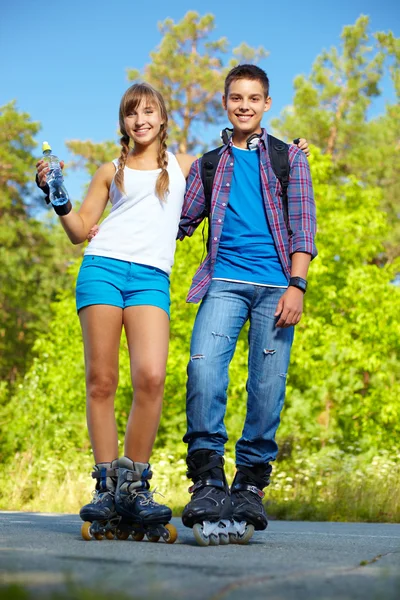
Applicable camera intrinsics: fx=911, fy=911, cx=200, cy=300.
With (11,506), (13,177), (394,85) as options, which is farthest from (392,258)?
(11,506)

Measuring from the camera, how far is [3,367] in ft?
104

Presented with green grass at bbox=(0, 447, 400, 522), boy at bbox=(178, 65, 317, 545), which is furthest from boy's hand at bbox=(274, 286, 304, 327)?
green grass at bbox=(0, 447, 400, 522)

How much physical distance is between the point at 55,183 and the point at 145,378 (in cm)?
92

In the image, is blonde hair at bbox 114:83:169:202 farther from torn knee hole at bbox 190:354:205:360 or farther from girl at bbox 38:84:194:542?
torn knee hole at bbox 190:354:205:360

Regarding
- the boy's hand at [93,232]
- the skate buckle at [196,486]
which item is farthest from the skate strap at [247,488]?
the boy's hand at [93,232]

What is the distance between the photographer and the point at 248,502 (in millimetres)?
3629

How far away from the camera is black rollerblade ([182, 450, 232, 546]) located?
333 centimetres

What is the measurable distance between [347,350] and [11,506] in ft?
31.8

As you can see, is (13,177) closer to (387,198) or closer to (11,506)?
(387,198)

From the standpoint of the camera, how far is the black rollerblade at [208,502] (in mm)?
3332

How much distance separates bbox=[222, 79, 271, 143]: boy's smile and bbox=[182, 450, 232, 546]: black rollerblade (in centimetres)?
144

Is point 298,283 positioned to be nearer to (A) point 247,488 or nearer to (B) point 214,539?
(A) point 247,488

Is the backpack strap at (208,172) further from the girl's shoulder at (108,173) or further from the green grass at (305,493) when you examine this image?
the green grass at (305,493)

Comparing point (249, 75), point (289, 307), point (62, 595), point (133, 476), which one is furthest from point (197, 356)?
point (62, 595)
